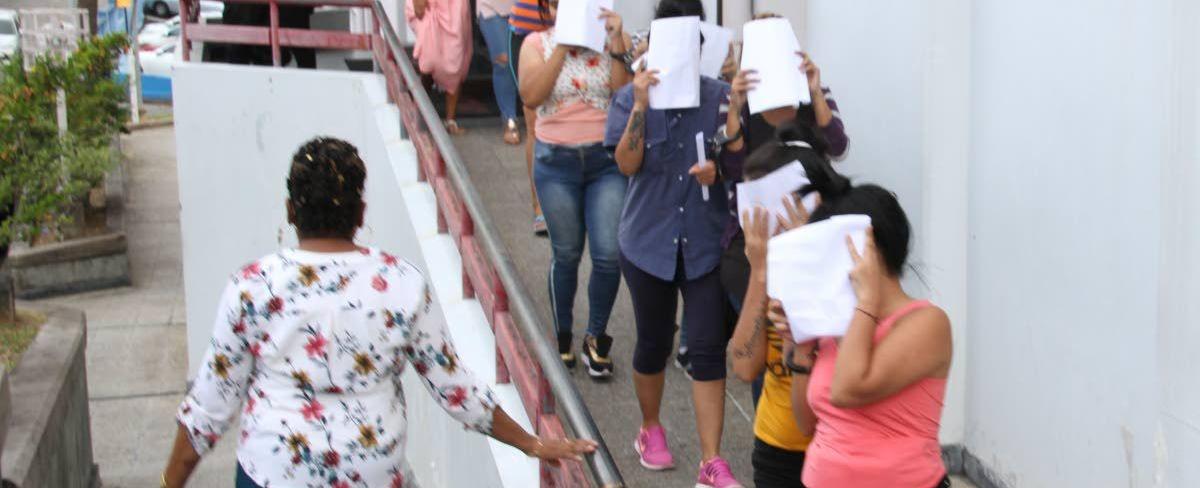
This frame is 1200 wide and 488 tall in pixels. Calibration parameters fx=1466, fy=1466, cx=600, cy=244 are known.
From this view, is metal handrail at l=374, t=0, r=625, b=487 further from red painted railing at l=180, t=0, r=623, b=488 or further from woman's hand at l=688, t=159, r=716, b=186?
woman's hand at l=688, t=159, r=716, b=186

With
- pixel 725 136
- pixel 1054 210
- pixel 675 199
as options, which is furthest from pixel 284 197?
pixel 1054 210

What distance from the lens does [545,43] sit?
6.14 metres

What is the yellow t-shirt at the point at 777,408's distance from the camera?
396 cm

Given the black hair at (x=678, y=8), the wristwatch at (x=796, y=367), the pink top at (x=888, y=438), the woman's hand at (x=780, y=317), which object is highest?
the black hair at (x=678, y=8)

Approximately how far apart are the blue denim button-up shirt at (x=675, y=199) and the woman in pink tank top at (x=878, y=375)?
168 centimetres

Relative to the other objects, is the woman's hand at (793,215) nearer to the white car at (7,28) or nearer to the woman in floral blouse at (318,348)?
the woman in floral blouse at (318,348)

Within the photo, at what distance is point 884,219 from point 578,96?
9.98 ft

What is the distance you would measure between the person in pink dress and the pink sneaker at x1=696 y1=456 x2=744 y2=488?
15.9ft

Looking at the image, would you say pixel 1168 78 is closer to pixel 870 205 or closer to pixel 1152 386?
pixel 1152 386

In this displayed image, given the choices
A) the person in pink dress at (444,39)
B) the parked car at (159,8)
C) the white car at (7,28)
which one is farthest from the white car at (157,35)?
the person in pink dress at (444,39)

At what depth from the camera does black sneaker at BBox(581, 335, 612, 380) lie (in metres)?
6.12

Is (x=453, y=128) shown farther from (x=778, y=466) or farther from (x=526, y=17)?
(x=778, y=466)

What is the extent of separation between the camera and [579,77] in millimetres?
6148

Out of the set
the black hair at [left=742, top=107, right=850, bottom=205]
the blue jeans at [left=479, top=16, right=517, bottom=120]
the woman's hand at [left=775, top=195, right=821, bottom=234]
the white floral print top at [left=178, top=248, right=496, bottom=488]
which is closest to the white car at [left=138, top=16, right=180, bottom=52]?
the blue jeans at [left=479, top=16, right=517, bottom=120]
